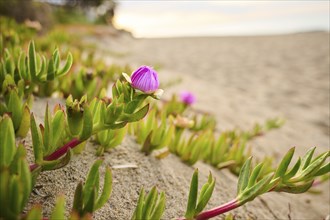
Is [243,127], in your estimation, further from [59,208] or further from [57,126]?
[59,208]

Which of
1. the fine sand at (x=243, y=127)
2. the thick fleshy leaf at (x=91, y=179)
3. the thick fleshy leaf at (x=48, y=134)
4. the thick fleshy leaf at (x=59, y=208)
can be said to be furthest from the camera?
the fine sand at (x=243, y=127)

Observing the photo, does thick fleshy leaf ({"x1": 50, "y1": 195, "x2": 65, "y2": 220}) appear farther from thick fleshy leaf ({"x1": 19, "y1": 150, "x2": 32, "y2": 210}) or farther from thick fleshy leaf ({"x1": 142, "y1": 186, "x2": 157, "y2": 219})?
thick fleshy leaf ({"x1": 142, "y1": 186, "x2": 157, "y2": 219})

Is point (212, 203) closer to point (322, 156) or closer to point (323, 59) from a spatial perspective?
point (322, 156)

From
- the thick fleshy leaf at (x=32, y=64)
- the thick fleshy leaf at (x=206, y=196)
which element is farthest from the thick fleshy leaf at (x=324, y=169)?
the thick fleshy leaf at (x=32, y=64)

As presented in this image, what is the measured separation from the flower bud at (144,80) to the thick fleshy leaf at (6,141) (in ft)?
0.94

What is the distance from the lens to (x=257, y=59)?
6.64 meters

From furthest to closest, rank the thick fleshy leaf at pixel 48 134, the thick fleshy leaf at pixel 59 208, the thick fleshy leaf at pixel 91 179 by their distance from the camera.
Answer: the thick fleshy leaf at pixel 48 134, the thick fleshy leaf at pixel 91 179, the thick fleshy leaf at pixel 59 208

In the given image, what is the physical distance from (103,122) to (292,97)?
3.26 meters

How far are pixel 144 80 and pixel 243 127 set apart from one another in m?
1.82

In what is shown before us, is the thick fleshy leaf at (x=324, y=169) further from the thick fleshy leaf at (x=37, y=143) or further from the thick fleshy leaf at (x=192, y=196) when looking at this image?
the thick fleshy leaf at (x=37, y=143)

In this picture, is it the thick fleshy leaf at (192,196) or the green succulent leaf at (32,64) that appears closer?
the thick fleshy leaf at (192,196)

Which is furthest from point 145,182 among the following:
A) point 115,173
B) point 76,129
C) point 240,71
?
point 240,71

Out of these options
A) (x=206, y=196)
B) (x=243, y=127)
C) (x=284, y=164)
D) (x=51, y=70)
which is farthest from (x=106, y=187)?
(x=243, y=127)

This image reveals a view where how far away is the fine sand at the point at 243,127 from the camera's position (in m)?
0.94
